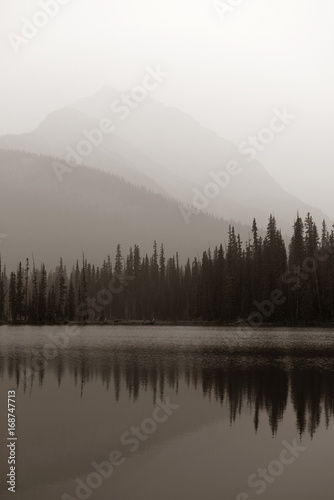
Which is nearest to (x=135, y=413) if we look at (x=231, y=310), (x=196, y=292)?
(x=231, y=310)

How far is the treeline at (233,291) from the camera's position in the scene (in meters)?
115

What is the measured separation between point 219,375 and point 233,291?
86445 millimetres

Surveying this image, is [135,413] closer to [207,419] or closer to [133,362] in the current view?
[207,419]

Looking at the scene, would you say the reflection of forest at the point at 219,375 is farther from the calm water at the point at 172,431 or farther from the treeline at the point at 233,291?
the treeline at the point at 233,291

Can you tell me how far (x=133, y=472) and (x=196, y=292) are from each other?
12573cm

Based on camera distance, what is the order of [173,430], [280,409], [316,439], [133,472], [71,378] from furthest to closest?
[71,378]
[280,409]
[173,430]
[316,439]
[133,472]

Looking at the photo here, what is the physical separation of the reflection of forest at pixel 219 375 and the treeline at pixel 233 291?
204 ft

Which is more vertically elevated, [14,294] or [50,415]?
[14,294]

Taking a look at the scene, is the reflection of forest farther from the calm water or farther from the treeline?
the treeline

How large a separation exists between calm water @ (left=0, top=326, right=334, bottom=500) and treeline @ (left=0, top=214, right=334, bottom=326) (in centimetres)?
7252

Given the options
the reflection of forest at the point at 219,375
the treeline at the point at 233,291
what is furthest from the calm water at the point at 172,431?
the treeline at the point at 233,291

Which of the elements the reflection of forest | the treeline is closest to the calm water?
the reflection of forest

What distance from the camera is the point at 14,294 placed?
158000mm

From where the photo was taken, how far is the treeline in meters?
115
